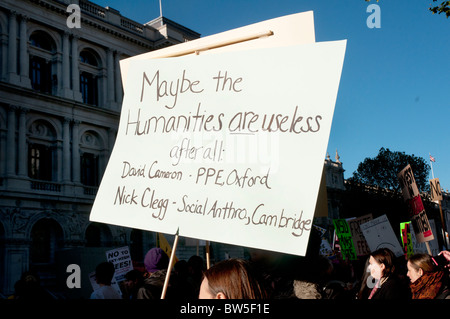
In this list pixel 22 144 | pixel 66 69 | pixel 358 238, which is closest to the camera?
pixel 358 238

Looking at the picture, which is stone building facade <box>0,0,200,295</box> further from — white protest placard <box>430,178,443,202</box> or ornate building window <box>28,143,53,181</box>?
white protest placard <box>430,178,443,202</box>

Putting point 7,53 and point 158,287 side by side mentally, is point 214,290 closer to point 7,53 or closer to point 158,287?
point 158,287

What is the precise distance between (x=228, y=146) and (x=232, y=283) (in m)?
0.91

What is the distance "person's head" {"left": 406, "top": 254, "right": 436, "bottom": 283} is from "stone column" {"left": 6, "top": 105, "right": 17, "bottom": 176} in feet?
62.9

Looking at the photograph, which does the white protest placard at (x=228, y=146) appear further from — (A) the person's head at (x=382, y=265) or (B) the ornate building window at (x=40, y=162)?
(B) the ornate building window at (x=40, y=162)

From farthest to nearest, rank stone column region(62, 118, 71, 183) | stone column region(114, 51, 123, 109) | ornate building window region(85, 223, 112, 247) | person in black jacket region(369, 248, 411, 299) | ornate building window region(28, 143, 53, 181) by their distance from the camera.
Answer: stone column region(114, 51, 123, 109)
ornate building window region(85, 223, 112, 247)
stone column region(62, 118, 71, 183)
ornate building window region(28, 143, 53, 181)
person in black jacket region(369, 248, 411, 299)

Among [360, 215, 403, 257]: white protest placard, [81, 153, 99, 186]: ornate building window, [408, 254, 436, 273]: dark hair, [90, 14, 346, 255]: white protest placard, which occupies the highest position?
[81, 153, 99, 186]: ornate building window

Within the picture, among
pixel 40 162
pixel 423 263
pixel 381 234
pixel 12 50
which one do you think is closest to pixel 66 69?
pixel 12 50

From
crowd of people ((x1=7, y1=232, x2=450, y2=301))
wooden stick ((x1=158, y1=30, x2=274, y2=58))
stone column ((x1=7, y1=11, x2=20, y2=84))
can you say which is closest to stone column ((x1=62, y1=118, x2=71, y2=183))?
stone column ((x1=7, y1=11, x2=20, y2=84))

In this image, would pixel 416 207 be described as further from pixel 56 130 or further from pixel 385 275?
pixel 56 130

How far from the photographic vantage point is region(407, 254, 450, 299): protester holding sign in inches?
146

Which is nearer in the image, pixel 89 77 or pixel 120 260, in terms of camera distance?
pixel 120 260

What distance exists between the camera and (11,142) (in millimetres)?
20359

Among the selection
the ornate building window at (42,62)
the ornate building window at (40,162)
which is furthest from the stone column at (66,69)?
the ornate building window at (40,162)
